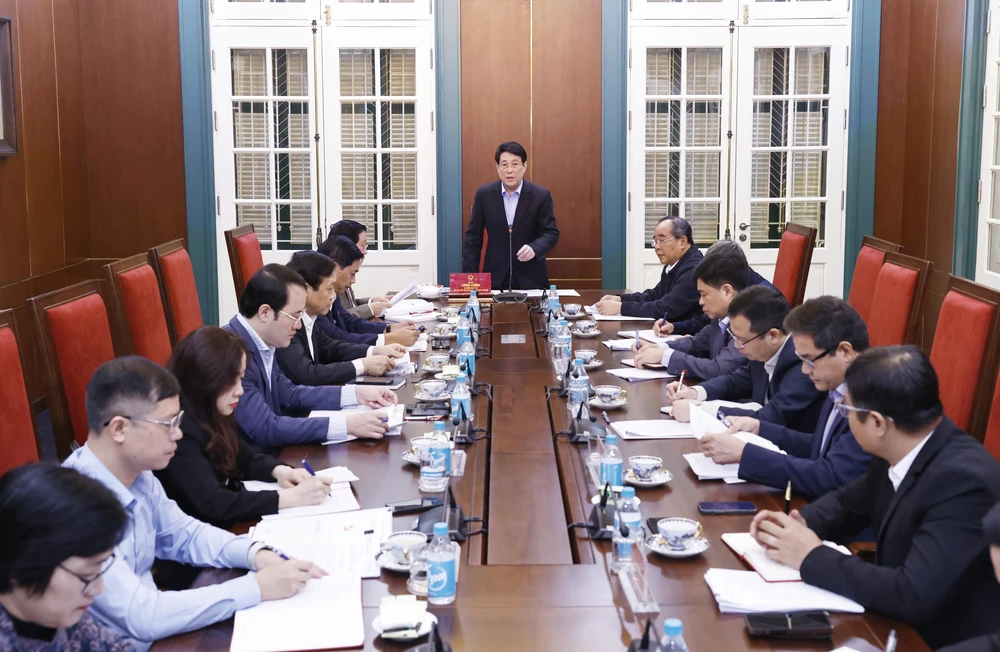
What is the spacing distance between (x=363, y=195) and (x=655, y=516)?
487 centimetres

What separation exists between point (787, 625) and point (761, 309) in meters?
1.62

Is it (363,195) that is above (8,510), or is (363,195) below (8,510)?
above

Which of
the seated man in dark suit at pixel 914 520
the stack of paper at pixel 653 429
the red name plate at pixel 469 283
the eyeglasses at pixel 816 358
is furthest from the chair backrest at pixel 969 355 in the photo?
the red name plate at pixel 469 283

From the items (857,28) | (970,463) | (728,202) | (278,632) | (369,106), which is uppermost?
(857,28)

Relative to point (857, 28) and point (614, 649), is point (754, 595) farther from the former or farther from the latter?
point (857, 28)

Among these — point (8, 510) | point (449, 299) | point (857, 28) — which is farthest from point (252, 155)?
point (8, 510)

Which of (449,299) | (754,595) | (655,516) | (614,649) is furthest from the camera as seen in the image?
(449,299)

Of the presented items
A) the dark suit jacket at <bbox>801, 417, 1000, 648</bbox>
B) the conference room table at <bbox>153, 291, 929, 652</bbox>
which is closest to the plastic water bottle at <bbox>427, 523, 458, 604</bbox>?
the conference room table at <bbox>153, 291, 929, 652</bbox>

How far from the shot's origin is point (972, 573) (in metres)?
2.20

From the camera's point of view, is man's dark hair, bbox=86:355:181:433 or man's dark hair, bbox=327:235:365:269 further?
man's dark hair, bbox=327:235:365:269

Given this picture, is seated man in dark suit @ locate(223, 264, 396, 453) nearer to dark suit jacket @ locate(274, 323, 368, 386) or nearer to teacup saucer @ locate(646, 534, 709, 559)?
dark suit jacket @ locate(274, 323, 368, 386)

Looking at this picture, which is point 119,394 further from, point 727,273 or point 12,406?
point 727,273

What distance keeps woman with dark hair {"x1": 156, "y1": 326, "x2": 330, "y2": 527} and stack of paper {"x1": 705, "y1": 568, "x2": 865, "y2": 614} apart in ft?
3.41

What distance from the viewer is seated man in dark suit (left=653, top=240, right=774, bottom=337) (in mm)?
4668
